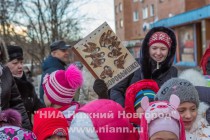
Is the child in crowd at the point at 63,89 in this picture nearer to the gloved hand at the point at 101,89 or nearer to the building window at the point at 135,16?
the gloved hand at the point at 101,89

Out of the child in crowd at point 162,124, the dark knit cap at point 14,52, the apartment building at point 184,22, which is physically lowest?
the child in crowd at point 162,124

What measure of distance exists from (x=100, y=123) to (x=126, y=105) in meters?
1.07

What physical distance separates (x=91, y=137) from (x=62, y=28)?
8599 millimetres

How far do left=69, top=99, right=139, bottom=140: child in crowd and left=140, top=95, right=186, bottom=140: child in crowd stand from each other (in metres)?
0.14

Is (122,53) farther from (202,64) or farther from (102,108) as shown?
(202,64)

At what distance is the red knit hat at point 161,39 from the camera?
336 cm

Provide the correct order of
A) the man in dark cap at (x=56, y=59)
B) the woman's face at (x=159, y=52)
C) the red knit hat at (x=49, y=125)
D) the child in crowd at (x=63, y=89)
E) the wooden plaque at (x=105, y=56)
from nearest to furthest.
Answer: the red knit hat at (x=49, y=125), the wooden plaque at (x=105, y=56), the child in crowd at (x=63, y=89), the woman's face at (x=159, y=52), the man in dark cap at (x=56, y=59)

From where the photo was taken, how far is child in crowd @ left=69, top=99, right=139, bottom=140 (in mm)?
1878

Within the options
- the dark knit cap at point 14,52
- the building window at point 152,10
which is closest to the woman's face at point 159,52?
the dark knit cap at point 14,52

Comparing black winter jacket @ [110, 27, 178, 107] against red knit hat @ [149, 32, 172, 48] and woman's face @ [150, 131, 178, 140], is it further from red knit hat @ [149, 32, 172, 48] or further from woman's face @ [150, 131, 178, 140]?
woman's face @ [150, 131, 178, 140]

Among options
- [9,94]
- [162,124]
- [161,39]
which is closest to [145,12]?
[161,39]

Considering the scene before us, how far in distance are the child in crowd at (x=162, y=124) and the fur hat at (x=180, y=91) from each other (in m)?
0.36

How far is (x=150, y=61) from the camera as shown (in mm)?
3369

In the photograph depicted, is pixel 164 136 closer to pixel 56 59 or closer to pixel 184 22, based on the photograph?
pixel 56 59
